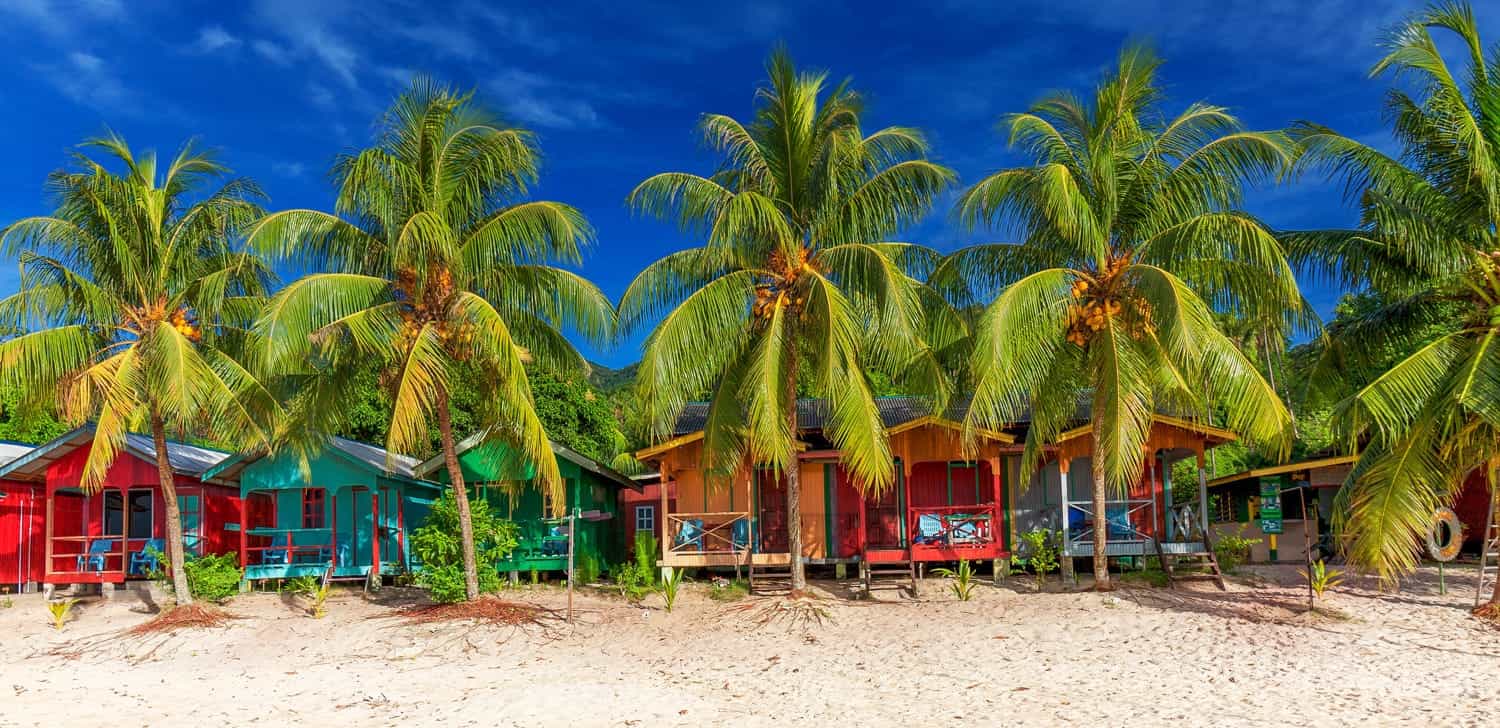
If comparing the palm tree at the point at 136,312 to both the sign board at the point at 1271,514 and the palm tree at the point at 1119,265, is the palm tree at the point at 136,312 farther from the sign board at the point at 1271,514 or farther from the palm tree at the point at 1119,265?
the sign board at the point at 1271,514

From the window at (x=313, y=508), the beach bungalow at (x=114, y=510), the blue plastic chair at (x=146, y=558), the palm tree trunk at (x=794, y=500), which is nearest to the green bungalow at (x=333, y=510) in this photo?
the window at (x=313, y=508)

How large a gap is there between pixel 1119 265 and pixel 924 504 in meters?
7.28

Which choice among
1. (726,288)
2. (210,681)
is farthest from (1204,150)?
(210,681)

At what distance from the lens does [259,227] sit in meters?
17.1

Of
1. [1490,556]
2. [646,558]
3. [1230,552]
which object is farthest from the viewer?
[1230,552]

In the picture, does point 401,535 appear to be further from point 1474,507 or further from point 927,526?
point 1474,507

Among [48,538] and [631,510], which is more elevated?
[631,510]

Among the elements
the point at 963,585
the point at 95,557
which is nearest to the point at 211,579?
the point at 95,557

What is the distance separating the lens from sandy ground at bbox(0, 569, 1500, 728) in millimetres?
11859

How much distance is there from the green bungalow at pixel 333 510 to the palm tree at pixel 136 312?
230cm

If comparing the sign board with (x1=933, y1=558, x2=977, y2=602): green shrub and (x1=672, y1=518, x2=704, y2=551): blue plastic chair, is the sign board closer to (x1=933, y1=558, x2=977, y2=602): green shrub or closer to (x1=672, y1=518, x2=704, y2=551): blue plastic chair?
(x1=933, y1=558, x2=977, y2=602): green shrub

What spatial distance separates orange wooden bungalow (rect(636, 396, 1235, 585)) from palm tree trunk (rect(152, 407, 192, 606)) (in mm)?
8003

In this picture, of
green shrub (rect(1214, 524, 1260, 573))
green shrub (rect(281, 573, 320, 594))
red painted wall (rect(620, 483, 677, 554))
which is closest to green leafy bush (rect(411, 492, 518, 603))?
green shrub (rect(281, 573, 320, 594))

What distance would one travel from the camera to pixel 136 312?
19.0 meters
